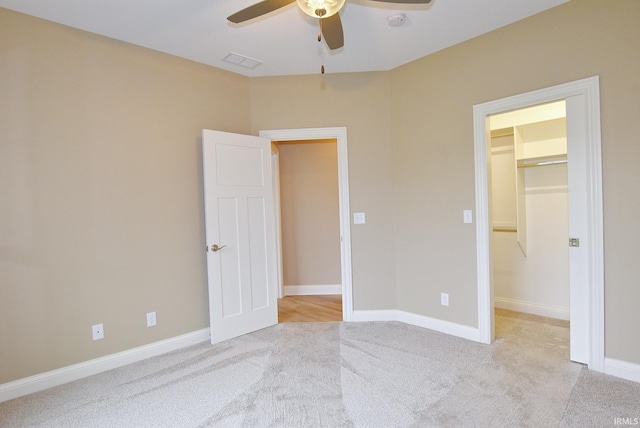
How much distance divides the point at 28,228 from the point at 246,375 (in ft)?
6.28

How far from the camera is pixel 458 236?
3.08 metres

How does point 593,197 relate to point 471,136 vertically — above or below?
below

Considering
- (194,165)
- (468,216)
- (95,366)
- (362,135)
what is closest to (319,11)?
(362,135)

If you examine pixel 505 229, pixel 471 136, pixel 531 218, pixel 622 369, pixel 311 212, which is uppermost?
pixel 471 136

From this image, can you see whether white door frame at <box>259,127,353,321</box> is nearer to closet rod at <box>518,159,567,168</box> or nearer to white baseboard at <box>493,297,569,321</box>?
white baseboard at <box>493,297,569,321</box>

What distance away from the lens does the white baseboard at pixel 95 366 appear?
2.28 m

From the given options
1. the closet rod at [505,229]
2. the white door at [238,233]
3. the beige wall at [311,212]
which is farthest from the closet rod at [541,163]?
the white door at [238,233]

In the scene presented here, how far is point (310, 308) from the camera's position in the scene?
4.18m

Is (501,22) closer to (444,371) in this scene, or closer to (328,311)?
(444,371)

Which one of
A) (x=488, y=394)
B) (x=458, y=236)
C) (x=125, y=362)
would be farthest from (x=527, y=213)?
(x=125, y=362)

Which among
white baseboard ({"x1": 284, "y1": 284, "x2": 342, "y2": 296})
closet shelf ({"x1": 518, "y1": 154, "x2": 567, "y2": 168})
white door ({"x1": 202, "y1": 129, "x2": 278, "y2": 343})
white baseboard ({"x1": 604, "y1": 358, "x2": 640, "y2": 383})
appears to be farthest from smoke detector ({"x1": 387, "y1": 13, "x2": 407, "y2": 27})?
white baseboard ({"x1": 284, "y1": 284, "x2": 342, "y2": 296})

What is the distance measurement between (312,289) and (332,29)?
367 centimetres

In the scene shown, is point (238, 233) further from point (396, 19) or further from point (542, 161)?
point (542, 161)

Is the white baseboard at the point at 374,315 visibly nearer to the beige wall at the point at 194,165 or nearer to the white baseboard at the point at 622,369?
the beige wall at the point at 194,165
